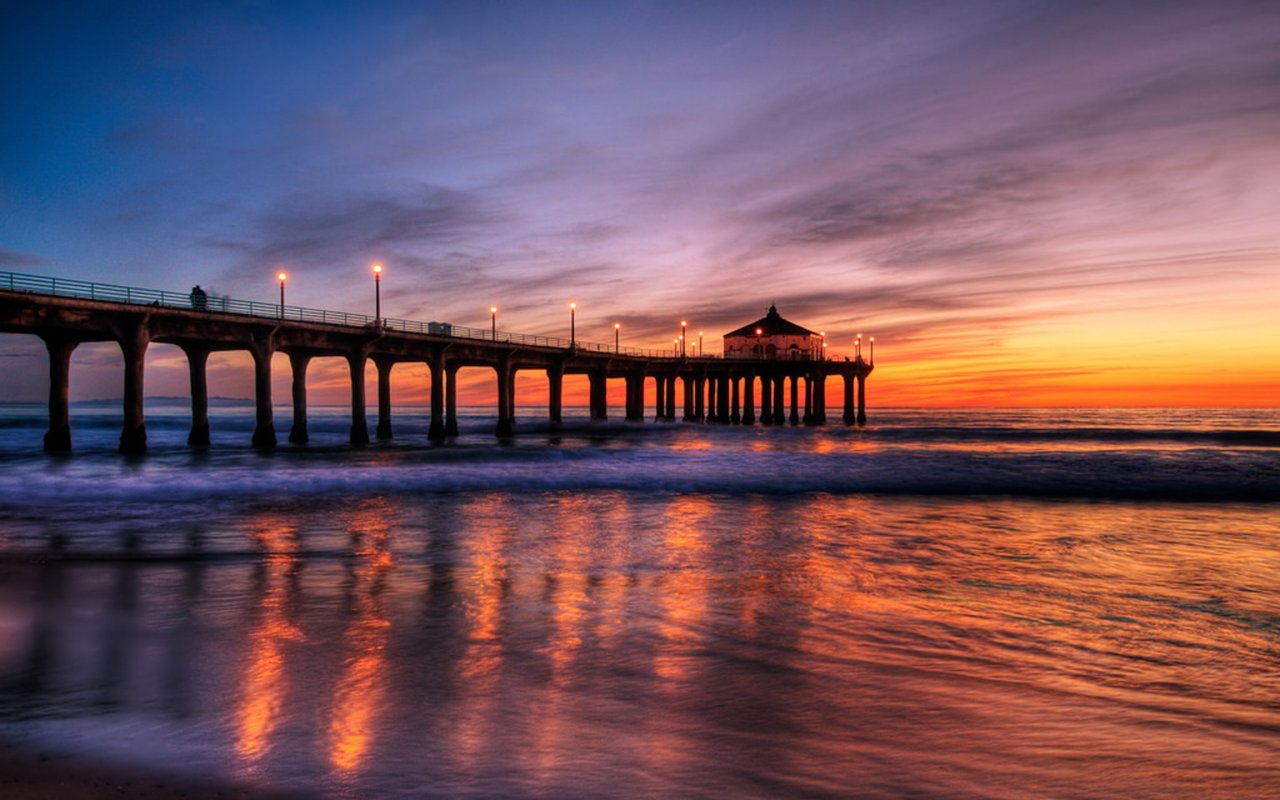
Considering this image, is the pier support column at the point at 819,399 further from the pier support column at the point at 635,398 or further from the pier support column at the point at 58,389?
the pier support column at the point at 58,389

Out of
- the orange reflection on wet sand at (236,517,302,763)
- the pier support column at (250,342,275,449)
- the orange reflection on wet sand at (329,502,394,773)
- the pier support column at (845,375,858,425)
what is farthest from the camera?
the pier support column at (845,375,858,425)

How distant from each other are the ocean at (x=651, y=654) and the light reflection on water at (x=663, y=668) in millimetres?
36

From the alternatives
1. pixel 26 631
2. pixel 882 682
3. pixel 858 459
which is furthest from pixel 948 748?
pixel 858 459

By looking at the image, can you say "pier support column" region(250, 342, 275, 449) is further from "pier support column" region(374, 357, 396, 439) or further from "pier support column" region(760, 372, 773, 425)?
"pier support column" region(760, 372, 773, 425)

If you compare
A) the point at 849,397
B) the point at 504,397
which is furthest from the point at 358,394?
the point at 849,397

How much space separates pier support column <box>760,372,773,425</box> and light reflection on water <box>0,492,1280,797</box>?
78356 millimetres

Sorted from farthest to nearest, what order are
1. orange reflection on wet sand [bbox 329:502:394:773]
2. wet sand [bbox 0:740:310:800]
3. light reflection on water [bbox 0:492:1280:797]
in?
orange reflection on wet sand [bbox 329:502:394:773]
light reflection on water [bbox 0:492:1280:797]
wet sand [bbox 0:740:310:800]

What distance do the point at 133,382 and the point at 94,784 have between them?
1437 inches

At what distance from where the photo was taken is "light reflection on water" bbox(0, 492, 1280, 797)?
14.8 ft

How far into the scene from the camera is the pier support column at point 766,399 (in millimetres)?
91800

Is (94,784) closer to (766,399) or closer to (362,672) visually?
(362,672)

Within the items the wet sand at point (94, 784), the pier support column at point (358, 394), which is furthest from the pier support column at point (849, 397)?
the wet sand at point (94, 784)

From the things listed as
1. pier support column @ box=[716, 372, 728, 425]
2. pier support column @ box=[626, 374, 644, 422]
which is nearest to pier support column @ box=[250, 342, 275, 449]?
pier support column @ box=[626, 374, 644, 422]

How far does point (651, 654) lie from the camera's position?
699cm
